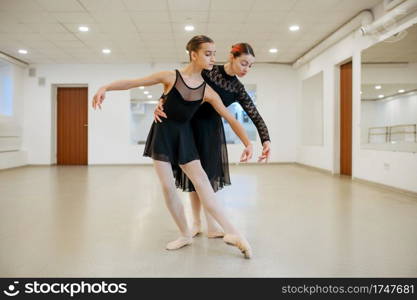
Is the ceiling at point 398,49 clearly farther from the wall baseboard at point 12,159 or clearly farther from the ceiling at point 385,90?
the wall baseboard at point 12,159

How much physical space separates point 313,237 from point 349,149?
17.4 feet

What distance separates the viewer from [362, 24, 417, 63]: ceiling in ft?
16.2

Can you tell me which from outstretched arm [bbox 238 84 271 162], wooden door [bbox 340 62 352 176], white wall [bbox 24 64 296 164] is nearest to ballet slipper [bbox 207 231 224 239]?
outstretched arm [bbox 238 84 271 162]

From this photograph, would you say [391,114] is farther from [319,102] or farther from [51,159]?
[51,159]

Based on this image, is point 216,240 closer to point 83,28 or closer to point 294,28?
point 294,28

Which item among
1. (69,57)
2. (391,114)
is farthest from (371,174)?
(69,57)

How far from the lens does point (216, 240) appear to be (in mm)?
2732

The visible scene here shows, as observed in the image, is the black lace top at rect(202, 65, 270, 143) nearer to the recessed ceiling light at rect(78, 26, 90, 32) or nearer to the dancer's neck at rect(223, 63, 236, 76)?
the dancer's neck at rect(223, 63, 236, 76)

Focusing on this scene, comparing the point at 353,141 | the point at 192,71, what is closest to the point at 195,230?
the point at 192,71

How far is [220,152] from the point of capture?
105 inches

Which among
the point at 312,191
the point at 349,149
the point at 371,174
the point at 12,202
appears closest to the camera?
the point at 12,202

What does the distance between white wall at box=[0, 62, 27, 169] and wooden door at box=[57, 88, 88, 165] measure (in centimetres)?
106

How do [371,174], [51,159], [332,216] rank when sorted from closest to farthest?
[332,216] → [371,174] → [51,159]

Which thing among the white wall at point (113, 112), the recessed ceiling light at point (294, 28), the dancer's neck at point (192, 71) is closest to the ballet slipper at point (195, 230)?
the dancer's neck at point (192, 71)
